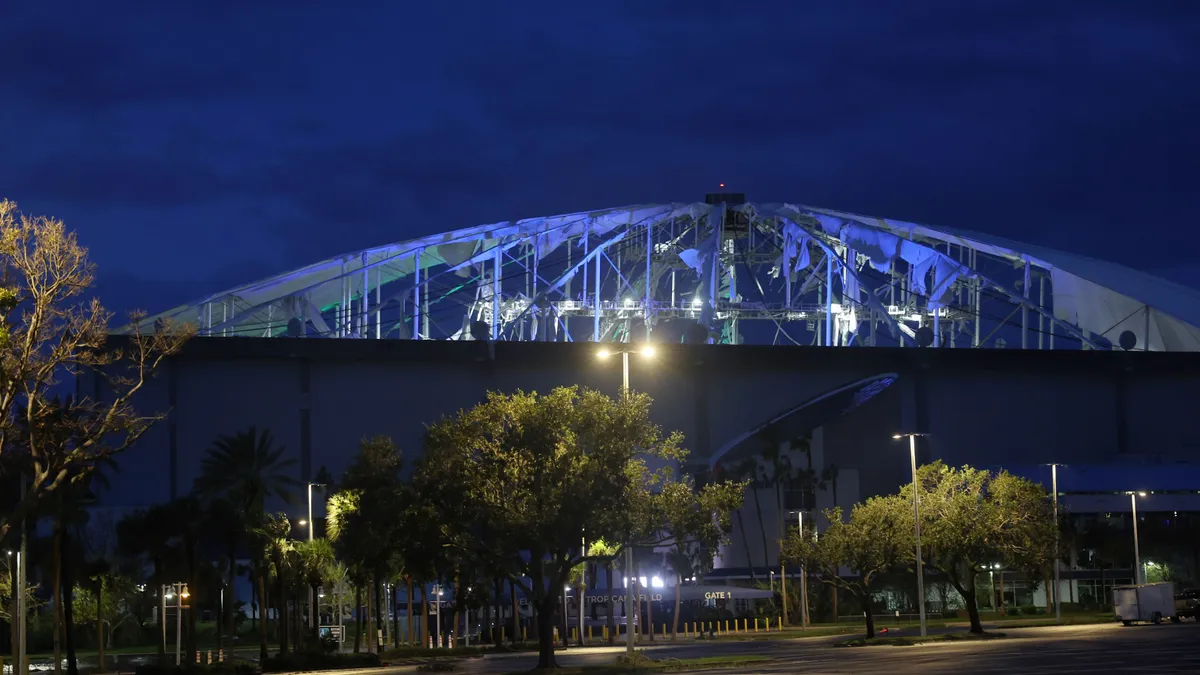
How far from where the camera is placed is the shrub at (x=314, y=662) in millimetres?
62000

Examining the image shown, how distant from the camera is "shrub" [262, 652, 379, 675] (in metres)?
62.0

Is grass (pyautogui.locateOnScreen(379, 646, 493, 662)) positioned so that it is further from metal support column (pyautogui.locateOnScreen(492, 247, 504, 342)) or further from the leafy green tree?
metal support column (pyautogui.locateOnScreen(492, 247, 504, 342))

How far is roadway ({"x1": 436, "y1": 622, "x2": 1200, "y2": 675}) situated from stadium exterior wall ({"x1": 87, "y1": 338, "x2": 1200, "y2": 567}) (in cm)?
5776

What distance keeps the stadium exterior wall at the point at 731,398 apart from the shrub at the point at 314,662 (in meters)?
63.4

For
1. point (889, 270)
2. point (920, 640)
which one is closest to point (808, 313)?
point (889, 270)

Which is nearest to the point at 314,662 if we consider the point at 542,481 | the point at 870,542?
the point at 542,481

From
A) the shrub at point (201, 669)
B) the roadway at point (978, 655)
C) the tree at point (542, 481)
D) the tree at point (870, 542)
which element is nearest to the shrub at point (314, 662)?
the shrub at point (201, 669)

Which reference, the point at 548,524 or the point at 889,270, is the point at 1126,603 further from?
the point at 889,270

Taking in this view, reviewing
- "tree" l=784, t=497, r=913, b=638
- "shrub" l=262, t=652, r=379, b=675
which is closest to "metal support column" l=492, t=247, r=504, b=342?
"tree" l=784, t=497, r=913, b=638

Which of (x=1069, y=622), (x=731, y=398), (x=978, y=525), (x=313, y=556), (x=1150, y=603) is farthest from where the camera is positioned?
(x=731, y=398)

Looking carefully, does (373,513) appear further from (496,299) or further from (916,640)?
(496,299)

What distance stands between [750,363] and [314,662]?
80434mm

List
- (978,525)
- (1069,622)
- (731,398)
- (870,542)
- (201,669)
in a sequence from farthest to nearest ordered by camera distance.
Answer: (731,398) < (1069,622) < (870,542) < (978,525) < (201,669)

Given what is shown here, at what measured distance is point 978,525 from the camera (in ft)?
233
